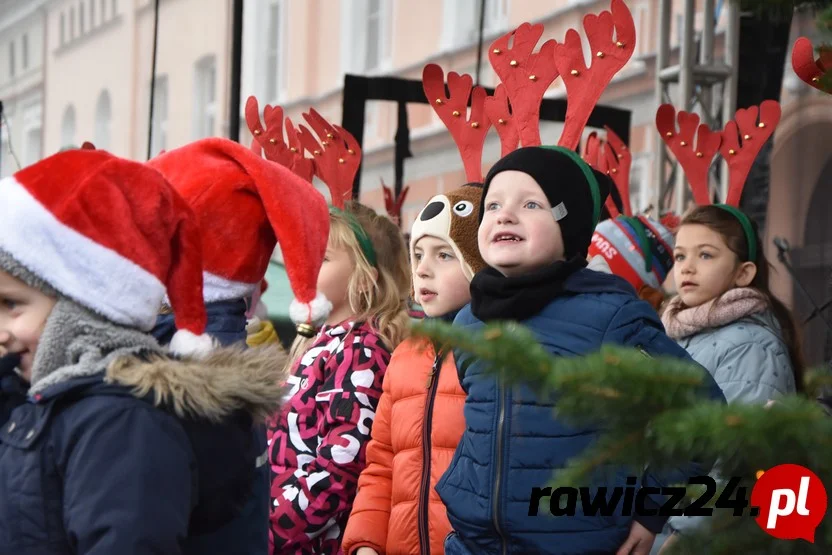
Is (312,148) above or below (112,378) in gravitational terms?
above

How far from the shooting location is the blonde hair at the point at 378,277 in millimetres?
3850

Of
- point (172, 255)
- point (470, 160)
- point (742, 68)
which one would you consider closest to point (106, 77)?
point (742, 68)

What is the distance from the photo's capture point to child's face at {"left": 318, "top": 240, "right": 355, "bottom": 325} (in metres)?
3.94

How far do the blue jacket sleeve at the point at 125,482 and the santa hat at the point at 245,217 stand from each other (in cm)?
62

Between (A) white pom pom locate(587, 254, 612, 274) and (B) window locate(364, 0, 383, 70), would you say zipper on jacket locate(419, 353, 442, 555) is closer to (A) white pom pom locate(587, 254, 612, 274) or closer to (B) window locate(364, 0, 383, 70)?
(A) white pom pom locate(587, 254, 612, 274)

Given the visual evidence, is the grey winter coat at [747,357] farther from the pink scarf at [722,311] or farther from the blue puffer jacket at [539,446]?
the blue puffer jacket at [539,446]

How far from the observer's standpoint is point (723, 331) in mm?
3902

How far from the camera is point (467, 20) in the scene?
31.1 ft

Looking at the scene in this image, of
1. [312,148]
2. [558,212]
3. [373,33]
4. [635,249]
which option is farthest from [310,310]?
[373,33]

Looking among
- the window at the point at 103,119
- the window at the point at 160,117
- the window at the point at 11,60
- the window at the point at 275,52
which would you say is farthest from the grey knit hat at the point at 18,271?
the window at the point at 11,60

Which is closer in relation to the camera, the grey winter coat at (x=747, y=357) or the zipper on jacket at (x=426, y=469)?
the zipper on jacket at (x=426, y=469)

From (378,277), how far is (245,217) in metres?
1.43

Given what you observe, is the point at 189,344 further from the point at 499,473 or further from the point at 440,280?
the point at 440,280

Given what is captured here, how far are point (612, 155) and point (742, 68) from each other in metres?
1.35
